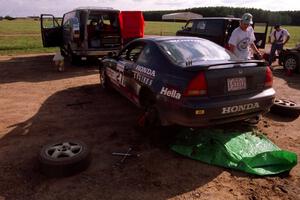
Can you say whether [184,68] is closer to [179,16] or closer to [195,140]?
[195,140]

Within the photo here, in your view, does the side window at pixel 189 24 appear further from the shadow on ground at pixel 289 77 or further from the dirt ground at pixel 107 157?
the dirt ground at pixel 107 157

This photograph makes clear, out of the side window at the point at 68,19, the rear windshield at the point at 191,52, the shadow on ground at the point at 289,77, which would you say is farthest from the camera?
the side window at the point at 68,19

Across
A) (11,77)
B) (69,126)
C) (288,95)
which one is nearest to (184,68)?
(69,126)

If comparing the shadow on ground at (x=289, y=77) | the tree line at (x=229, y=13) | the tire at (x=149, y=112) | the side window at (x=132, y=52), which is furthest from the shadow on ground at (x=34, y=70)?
the tree line at (x=229, y=13)

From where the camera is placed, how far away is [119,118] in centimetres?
596

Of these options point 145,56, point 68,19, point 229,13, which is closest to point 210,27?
point 68,19

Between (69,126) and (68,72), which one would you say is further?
(68,72)

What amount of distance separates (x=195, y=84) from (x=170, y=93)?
0.39m

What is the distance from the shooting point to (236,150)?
4332 millimetres

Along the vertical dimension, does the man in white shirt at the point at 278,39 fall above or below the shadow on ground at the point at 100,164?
above

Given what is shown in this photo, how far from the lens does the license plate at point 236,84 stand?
4303 mm

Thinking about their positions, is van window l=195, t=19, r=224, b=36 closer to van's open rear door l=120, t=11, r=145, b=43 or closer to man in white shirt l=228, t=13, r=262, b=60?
van's open rear door l=120, t=11, r=145, b=43

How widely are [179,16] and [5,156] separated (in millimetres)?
39788

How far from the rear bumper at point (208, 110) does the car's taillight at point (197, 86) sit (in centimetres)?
10
